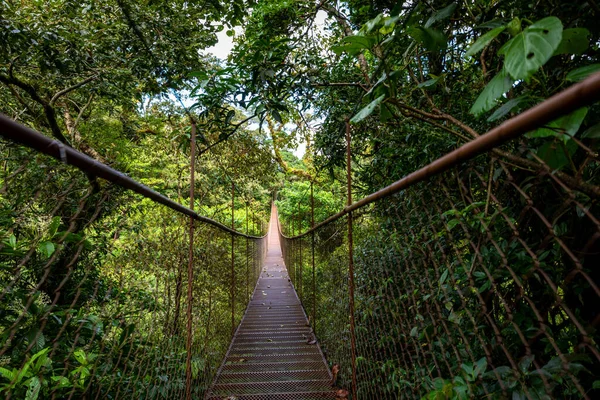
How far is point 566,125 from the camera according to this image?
1.44 feet

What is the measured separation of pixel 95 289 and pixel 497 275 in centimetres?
97

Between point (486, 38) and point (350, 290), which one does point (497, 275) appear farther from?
point (350, 290)

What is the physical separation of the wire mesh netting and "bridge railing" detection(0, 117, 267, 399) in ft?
2.72

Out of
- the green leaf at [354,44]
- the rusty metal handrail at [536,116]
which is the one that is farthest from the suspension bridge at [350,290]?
the green leaf at [354,44]

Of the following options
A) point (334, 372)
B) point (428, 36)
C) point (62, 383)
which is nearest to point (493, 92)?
point (428, 36)

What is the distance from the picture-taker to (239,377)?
7.51 ft

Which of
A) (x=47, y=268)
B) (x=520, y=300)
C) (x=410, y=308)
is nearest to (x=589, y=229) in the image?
(x=520, y=300)

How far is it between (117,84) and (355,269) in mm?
2564

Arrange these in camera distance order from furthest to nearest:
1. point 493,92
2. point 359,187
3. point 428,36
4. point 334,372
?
point 359,187 < point 334,372 < point 428,36 < point 493,92

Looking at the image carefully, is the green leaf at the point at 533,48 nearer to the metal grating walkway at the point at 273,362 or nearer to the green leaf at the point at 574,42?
the green leaf at the point at 574,42

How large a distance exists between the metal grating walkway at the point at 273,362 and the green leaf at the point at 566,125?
203 centimetres

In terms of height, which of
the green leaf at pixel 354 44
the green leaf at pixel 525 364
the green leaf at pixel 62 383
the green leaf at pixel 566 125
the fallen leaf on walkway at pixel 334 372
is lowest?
the green leaf at pixel 525 364

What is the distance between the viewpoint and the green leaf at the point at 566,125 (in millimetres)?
416

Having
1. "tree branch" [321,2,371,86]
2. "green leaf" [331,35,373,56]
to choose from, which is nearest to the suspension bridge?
"green leaf" [331,35,373,56]
